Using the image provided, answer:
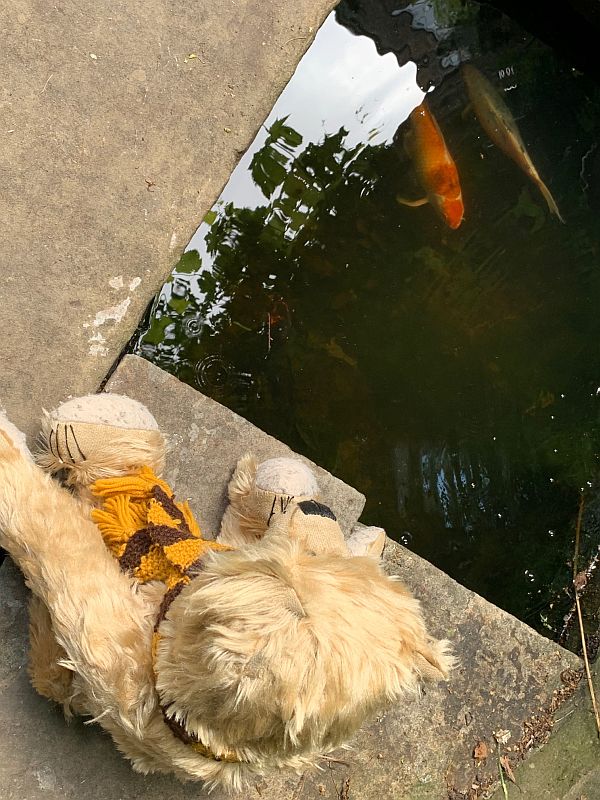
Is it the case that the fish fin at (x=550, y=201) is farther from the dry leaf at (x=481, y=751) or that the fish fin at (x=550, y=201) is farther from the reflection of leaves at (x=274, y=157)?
the dry leaf at (x=481, y=751)

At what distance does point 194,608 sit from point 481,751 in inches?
75.0

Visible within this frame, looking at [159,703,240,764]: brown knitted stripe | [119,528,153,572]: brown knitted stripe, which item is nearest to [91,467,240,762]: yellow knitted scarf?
[119,528,153,572]: brown knitted stripe

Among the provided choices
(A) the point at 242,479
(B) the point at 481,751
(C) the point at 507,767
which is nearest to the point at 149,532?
(A) the point at 242,479

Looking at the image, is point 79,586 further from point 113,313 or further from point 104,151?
point 104,151

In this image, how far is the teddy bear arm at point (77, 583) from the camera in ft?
6.25

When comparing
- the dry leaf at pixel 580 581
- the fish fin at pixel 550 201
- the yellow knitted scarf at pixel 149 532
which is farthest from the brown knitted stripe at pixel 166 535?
the fish fin at pixel 550 201

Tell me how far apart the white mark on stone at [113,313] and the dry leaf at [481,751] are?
7.40 feet

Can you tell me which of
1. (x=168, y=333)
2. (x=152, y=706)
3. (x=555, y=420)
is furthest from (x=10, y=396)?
(x=555, y=420)

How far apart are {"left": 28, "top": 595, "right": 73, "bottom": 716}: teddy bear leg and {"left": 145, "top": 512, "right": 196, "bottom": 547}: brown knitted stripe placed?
0.48 m

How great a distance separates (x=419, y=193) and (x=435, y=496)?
1.44 meters

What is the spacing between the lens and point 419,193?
339cm

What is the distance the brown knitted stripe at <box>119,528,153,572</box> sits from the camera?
215 cm

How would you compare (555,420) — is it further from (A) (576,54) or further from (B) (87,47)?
(B) (87,47)

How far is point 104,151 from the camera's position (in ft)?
9.49
